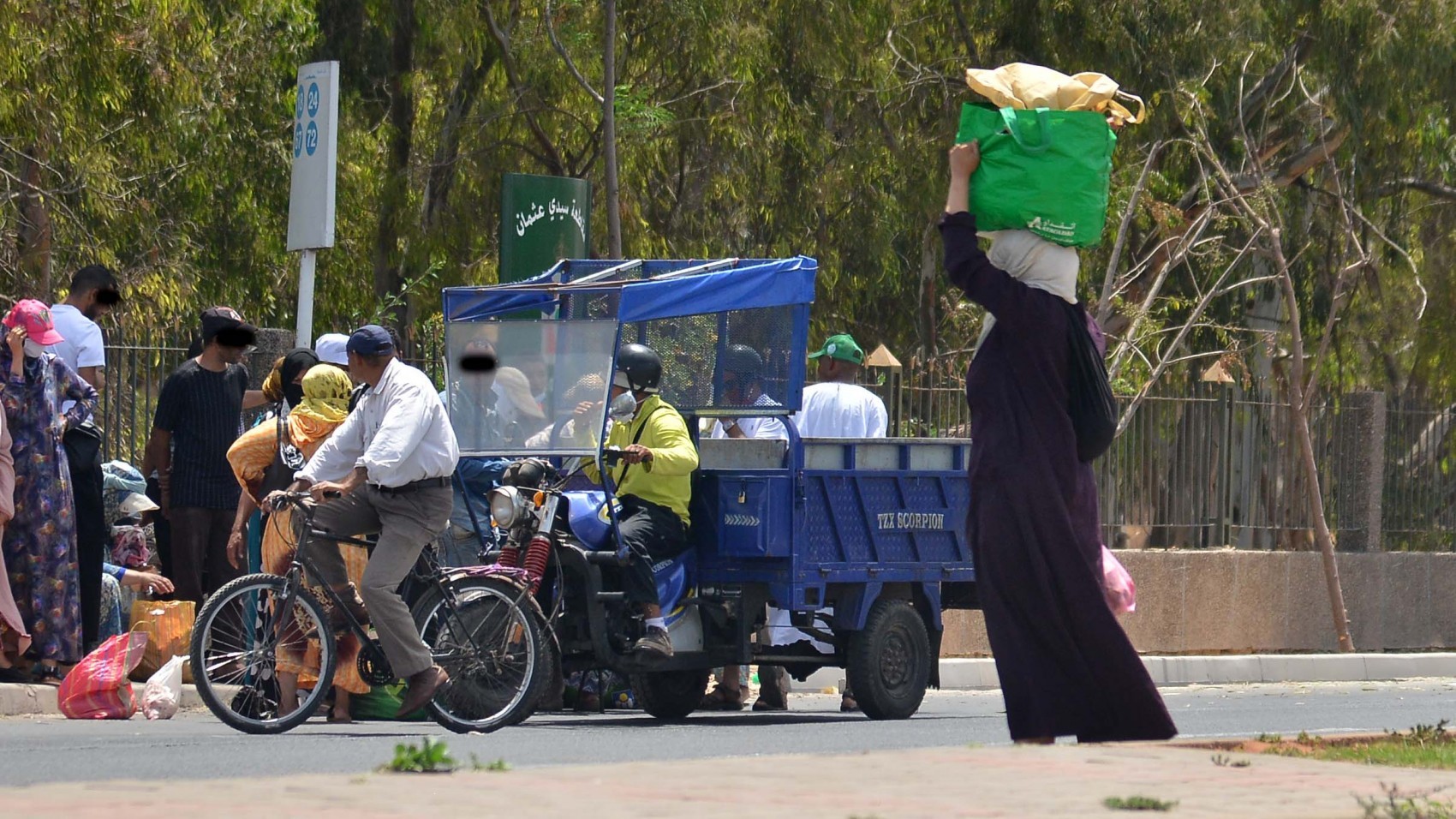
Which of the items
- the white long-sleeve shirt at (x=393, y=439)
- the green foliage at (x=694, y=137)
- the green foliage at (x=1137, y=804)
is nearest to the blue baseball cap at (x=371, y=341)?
the white long-sleeve shirt at (x=393, y=439)

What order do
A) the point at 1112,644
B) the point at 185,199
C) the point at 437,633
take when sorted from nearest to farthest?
the point at 1112,644
the point at 437,633
the point at 185,199

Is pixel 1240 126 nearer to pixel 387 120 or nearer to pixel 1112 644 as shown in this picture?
pixel 387 120

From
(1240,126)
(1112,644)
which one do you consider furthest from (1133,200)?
(1112,644)

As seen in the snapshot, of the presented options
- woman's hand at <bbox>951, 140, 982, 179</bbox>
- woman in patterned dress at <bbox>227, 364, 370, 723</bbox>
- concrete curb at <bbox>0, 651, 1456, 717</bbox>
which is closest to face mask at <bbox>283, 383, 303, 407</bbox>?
woman in patterned dress at <bbox>227, 364, 370, 723</bbox>

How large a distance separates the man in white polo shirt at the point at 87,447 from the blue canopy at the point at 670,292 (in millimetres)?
1928

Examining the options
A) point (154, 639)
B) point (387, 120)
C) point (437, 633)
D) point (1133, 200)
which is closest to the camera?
point (437, 633)

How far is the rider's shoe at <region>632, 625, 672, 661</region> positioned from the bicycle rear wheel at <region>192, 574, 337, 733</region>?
62.9 inches

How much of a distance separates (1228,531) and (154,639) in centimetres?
987

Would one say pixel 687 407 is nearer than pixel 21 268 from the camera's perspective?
Yes

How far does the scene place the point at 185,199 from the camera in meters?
22.0

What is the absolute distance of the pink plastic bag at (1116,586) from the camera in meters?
7.09

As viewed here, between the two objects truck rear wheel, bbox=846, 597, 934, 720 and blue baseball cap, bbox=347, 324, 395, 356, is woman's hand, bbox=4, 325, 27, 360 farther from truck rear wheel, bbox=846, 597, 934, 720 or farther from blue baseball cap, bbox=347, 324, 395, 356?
truck rear wheel, bbox=846, 597, 934, 720

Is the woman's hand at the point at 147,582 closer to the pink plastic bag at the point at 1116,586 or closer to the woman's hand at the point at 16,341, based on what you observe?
the woman's hand at the point at 16,341

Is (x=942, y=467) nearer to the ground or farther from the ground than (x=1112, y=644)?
farther from the ground
